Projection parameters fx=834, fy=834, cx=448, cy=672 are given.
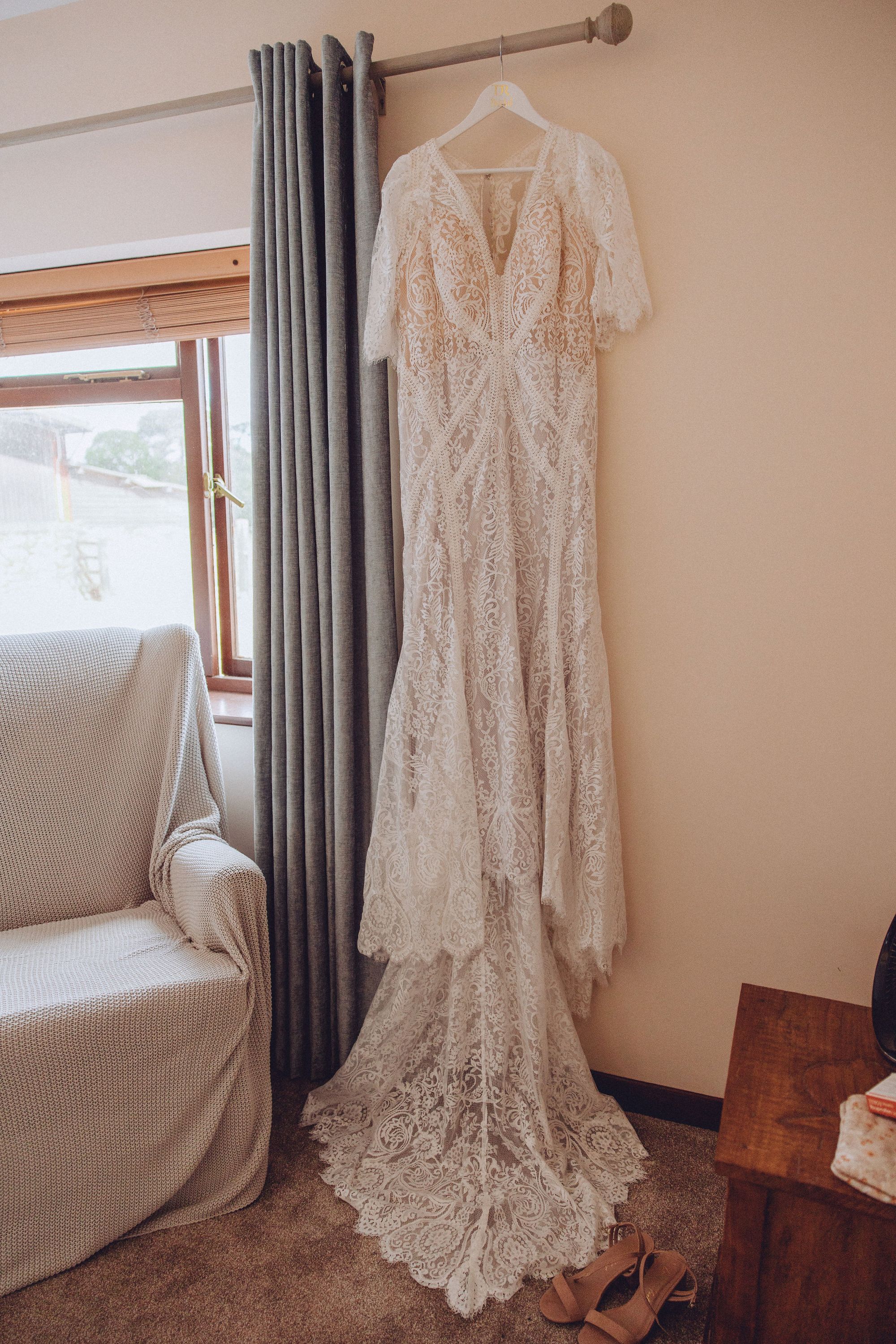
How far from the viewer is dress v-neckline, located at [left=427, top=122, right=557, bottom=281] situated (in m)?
1.53

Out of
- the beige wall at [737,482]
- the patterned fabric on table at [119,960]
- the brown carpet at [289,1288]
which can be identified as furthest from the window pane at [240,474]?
the brown carpet at [289,1288]

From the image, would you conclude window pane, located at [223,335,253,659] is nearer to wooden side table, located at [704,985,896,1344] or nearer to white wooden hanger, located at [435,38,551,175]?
white wooden hanger, located at [435,38,551,175]

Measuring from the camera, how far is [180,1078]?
1.47 meters

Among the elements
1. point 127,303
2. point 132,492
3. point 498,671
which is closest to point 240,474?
point 132,492

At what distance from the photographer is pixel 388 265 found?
159cm

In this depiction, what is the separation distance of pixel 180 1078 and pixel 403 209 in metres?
1.65

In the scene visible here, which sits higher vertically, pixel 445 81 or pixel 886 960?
pixel 445 81

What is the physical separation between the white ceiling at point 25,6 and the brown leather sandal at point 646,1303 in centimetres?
291

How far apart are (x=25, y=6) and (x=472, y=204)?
4.49 ft

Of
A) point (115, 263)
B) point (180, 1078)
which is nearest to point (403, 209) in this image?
point (115, 263)

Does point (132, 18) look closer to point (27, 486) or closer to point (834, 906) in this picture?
point (27, 486)

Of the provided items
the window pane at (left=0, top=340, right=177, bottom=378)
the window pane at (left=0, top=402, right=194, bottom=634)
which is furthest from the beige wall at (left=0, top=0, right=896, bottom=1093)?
the window pane at (left=0, top=402, right=194, bottom=634)

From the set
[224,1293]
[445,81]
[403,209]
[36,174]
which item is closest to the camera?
[224,1293]

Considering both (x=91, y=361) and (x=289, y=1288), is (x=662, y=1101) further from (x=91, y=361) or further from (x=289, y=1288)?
(x=91, y=361)
